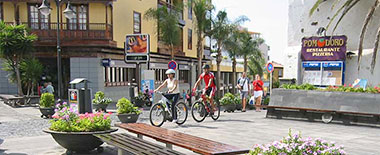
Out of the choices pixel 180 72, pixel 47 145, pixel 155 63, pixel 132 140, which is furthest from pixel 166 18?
pixel 132 140

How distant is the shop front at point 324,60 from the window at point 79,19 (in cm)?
1534

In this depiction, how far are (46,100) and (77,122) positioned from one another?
23.6ft

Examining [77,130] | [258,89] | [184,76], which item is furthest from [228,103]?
[184,76]

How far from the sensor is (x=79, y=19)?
22828mm

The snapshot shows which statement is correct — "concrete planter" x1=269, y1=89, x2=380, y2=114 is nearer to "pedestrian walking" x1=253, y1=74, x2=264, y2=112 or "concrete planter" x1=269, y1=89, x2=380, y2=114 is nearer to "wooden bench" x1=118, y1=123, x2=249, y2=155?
"pedestrian walking" x1=253, y1=74, x2=264, y2=112

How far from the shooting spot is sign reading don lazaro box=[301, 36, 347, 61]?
13000 millimetres

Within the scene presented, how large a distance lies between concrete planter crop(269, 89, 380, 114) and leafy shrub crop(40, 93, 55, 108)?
318 inches

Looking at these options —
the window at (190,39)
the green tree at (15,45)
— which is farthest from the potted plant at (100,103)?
the window at (190,39)

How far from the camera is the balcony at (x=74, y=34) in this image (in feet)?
71.6

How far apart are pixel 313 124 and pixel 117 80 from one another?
710 inches

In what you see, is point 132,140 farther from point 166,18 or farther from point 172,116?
point 166,18

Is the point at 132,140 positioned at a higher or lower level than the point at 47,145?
higher

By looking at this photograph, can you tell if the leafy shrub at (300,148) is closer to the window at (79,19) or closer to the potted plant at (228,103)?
the potted plant at (228,103)

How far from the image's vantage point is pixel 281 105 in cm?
1105
